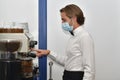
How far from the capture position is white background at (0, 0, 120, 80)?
312 centimetres

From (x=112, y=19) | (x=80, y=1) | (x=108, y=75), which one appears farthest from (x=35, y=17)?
(x=108, y=75)

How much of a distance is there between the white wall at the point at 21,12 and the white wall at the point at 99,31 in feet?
0.58

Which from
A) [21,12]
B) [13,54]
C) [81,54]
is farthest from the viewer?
[21,12]

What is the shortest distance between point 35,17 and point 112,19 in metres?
0.89

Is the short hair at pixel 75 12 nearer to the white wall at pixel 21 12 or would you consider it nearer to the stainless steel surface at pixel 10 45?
the stainless steel surface at pixel 10 45

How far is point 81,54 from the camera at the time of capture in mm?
2328

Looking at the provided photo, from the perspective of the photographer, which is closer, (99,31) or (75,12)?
(75,12)

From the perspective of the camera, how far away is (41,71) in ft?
10.1

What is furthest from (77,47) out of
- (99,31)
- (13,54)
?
(99,31)

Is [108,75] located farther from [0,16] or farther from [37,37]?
[0,16]

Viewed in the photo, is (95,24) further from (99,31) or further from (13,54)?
(13,54)

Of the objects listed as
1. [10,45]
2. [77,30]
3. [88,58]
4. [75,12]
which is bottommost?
[88,58]

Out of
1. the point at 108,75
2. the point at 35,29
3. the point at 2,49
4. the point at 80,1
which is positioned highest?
the point at 80,1

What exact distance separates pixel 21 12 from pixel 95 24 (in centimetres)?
86
